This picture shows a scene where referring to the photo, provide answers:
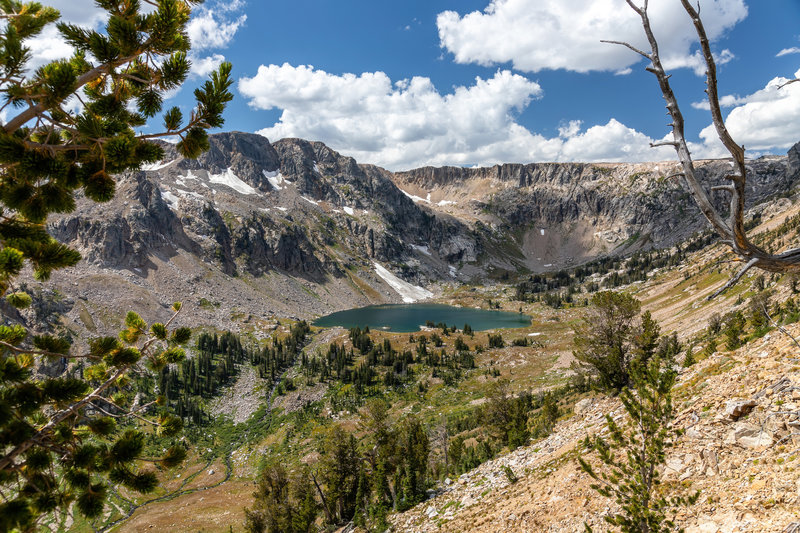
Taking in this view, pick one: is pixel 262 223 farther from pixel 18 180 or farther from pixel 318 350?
pixel 18 180

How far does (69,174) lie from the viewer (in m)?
5.16

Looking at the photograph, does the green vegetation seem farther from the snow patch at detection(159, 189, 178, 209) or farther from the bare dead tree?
the snow patch at detection(159, 189, 178, 209)

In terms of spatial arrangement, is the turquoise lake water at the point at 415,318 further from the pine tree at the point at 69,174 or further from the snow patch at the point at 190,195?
the pine tree at the point at 69,174

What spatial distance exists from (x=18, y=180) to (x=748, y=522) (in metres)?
13.7

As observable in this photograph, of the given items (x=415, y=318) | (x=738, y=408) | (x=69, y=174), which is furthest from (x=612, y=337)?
(x=415, y=318)

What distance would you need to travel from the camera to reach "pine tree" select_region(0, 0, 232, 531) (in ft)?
14.9

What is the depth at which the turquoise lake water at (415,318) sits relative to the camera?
501 ft

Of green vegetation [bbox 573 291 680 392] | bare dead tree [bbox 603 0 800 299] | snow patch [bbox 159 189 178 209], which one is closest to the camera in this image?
bare dead tree [bbox 603 0 800 299]

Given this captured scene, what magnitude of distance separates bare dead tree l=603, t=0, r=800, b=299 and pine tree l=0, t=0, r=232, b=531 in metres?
5.45

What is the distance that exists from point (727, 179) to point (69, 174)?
8.16m

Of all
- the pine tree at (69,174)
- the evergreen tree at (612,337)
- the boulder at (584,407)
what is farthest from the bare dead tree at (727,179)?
the boulder at (584,407)

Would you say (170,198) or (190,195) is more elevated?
(190,195)

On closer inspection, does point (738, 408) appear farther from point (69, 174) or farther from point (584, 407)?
point (584, 407)

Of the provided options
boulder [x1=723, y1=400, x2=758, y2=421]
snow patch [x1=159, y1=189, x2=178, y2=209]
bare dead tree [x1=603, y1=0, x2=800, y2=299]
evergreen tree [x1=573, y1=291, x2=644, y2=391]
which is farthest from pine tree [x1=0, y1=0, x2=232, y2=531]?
snow patch [x1=159, y1=189, x2=178, y2=209]
